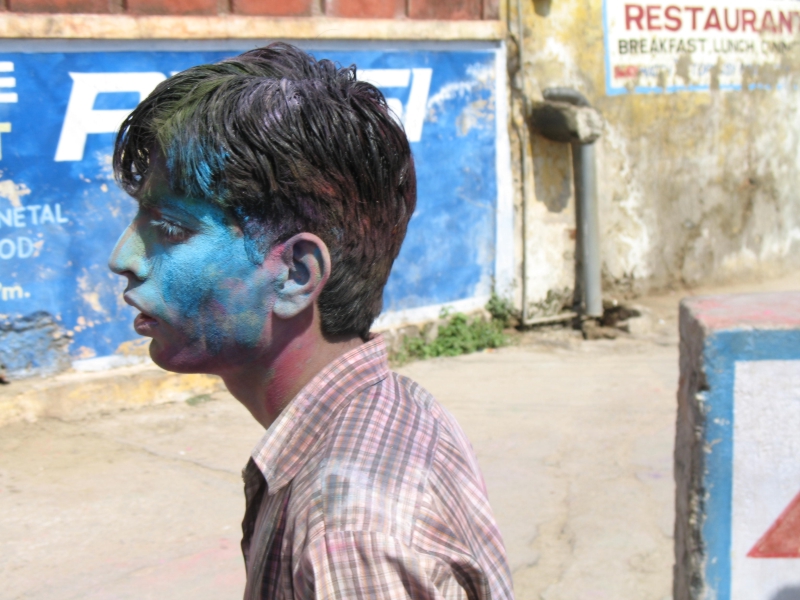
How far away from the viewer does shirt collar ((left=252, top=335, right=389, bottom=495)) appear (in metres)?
1.20

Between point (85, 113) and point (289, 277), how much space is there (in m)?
3.89

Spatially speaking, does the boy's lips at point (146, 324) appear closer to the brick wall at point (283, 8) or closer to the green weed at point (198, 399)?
the brick wall at point (283, 8)

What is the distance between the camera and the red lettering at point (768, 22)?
8.03 meters

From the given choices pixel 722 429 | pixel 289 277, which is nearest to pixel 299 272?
pixel 289 277

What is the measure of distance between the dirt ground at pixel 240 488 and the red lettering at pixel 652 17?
2922 millimetres

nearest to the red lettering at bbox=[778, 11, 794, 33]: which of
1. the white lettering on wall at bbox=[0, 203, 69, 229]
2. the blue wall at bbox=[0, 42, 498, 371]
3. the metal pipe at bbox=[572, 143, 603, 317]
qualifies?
the metal pipe at bbox=[572, 143, 603, 317]

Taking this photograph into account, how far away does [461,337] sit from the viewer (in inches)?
251

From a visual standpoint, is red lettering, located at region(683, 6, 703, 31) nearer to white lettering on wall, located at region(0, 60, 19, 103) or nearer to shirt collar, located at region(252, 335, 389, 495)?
white lettering on wall, located at region(0, 60, 19, 103)

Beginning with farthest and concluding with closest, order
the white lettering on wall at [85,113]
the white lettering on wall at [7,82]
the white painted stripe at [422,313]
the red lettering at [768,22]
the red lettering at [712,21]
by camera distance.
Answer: the red lettering at [768,22] → the red lettering at [712,21] → the white painted stripe at [422,313] → the white lettering on wall at [85,113] → the white lettering on wall at [7,82]

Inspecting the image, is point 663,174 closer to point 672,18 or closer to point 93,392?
point 672,18

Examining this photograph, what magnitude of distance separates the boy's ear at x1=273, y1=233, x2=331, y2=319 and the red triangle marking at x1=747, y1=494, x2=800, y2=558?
1.72 meters

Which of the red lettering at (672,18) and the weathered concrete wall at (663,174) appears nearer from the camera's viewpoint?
the weathered concrete wall at (663,174)

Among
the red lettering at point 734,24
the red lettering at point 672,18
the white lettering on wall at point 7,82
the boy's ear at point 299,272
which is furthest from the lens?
the red lettering at point 734,24

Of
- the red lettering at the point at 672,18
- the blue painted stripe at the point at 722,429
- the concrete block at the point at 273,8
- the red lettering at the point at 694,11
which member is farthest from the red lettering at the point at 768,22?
the blue painted stripe at the point at 722,429
